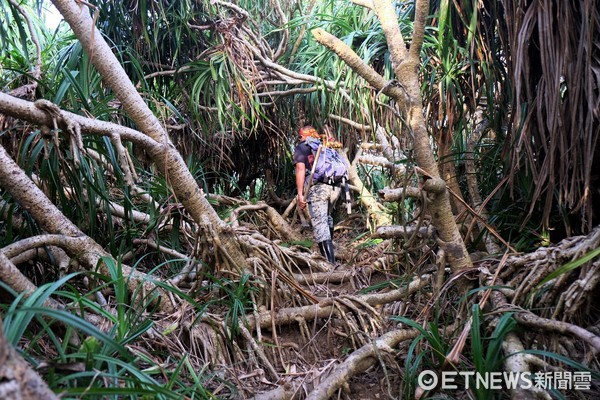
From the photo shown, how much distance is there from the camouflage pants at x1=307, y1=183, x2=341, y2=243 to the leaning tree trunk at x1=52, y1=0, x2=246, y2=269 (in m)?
Result: 1.65

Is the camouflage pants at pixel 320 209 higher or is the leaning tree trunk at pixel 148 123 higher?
the leaning tree trunk at pixel 148 123

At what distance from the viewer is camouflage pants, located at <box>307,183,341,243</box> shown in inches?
161

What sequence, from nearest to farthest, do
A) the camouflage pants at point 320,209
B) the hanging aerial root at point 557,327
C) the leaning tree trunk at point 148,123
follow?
1. the hanging aerial root at point 557,327
2. the leaning tree trunk at point 148,123
3. the camouflage pants at point 320,209

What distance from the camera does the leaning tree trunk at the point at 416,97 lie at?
2.12 m

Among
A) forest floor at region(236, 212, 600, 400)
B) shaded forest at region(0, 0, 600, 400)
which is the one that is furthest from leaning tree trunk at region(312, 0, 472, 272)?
forest floor at region(236, 212, 600, 400)

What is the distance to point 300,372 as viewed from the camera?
2.12m

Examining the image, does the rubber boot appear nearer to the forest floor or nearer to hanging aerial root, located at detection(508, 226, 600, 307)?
the forest floor

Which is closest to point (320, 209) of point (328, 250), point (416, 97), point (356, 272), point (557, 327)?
point (328, 250)

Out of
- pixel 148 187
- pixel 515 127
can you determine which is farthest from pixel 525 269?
pixel 148 187

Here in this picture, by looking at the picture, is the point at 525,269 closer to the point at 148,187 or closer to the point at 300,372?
the point at 300,372

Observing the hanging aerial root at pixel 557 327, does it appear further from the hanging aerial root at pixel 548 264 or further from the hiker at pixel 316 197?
the hiker at pixel 316 197

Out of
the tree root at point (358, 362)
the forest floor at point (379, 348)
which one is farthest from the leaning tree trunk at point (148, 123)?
the tree root at point (358, 362)

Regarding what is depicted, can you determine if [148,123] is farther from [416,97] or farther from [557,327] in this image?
[557,327]

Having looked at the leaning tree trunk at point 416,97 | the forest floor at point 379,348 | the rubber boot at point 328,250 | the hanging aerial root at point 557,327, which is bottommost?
the rubber boot at point 328,250
